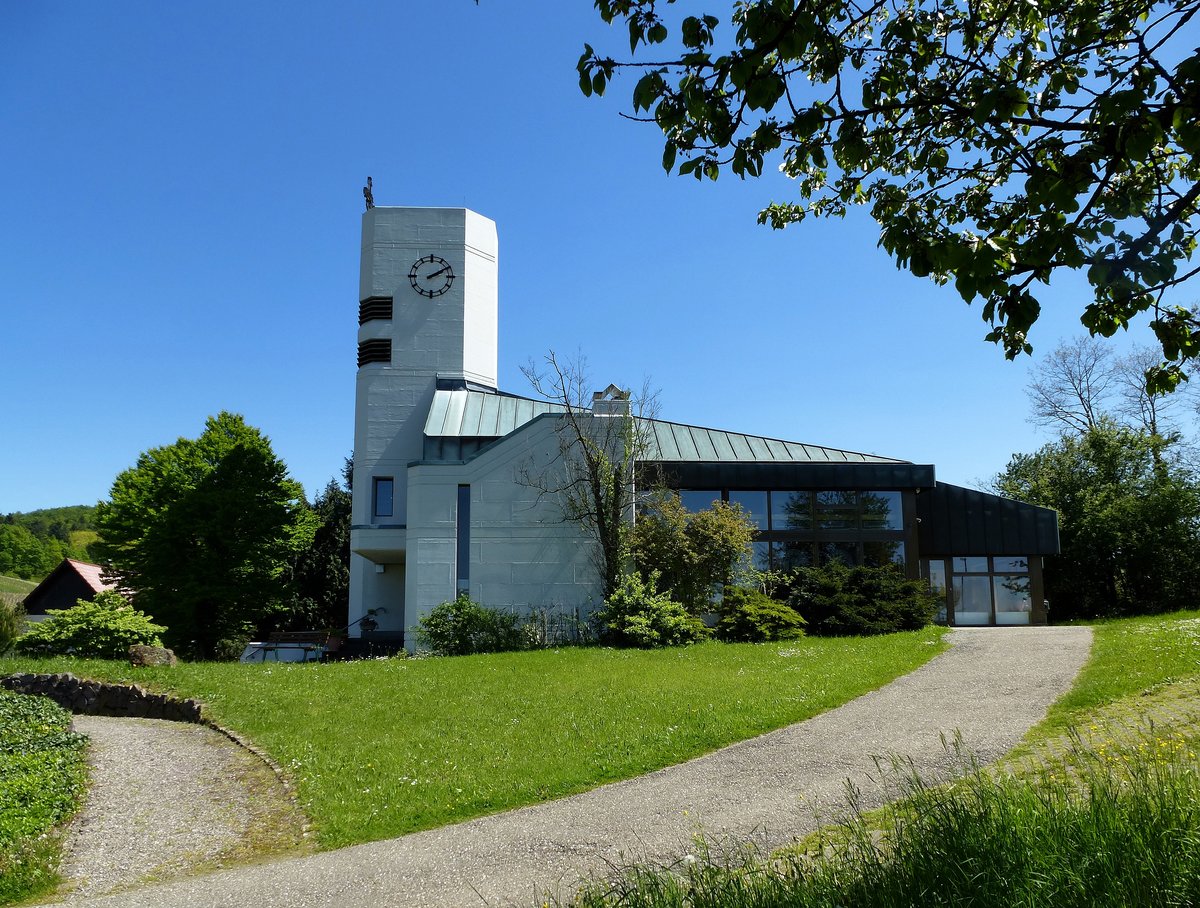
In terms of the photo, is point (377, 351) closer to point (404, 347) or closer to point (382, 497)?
point (404, 347)

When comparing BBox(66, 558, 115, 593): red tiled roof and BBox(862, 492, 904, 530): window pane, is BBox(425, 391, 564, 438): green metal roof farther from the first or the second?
BBox(66, 558, 115, 593): red tiled roof

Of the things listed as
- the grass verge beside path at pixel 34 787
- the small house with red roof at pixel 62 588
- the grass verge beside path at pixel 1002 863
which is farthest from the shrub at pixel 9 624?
the small house with red roof at pixel 62 588

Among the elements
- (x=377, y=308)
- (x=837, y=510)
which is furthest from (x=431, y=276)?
(x=837, y=510)

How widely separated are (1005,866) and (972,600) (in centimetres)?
2634

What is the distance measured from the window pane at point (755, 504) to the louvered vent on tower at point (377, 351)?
15.0 metres

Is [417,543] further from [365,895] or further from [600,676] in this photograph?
[365,895]

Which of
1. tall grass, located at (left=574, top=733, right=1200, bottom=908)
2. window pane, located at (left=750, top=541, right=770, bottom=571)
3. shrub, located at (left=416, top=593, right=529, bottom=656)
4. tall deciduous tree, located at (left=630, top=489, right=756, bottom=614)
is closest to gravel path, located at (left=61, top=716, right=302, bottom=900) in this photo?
tall grass, located at (left=574, top=733, right=1200, bottom=908)

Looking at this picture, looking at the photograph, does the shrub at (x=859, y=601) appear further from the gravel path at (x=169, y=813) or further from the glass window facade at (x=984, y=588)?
the gravel path at (x=169, y=813)

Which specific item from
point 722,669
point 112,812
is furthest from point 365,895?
point 722,669

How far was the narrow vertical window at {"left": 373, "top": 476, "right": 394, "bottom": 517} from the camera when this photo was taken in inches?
1246

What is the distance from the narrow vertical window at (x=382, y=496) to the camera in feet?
104

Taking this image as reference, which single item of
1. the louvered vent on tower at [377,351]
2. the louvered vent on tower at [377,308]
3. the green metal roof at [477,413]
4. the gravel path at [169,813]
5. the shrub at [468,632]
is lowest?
the gravel path at [169,813]

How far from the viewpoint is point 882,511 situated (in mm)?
26000

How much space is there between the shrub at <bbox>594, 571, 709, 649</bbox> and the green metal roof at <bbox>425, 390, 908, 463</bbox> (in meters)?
4.63
